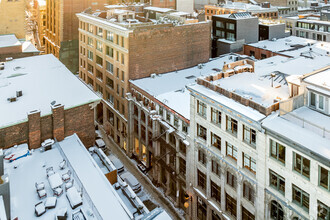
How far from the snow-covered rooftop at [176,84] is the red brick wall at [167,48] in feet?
6.42

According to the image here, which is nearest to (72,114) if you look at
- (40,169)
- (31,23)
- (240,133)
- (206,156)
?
(40,169)

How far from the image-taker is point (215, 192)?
41.9 m

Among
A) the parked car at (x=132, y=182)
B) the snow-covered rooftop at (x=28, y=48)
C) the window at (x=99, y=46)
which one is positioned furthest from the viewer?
the window at (x=99, y=46)

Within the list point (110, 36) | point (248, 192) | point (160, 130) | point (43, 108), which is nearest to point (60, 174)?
point (43, 108)

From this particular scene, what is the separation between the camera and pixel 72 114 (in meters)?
42.7

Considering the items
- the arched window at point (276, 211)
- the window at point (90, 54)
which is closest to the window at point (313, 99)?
the arched window at point (276, 211)

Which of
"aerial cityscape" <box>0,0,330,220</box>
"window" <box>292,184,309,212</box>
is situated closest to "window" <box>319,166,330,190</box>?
"aerial cityscape" <box>0,0,330,220</box>

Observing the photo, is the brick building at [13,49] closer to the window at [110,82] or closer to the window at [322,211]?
the window at [110,82]

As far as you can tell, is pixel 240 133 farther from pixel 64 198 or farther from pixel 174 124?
pixel 64 198

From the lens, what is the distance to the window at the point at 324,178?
90.2ft

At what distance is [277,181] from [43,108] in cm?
3000

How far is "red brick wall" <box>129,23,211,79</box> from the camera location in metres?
63.6

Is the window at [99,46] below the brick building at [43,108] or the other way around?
the other way around

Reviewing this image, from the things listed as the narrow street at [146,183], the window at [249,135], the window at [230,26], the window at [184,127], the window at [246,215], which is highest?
the window at [230,26]
